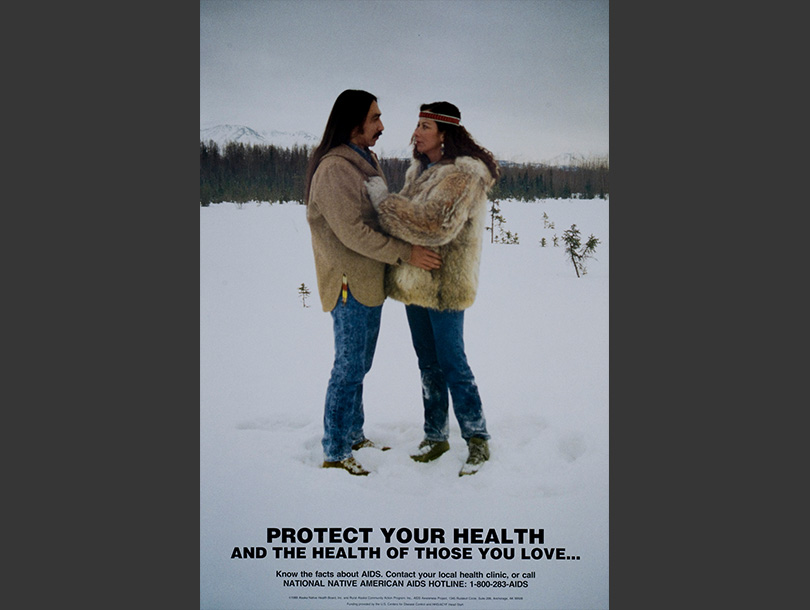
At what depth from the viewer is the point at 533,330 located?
12.8ft

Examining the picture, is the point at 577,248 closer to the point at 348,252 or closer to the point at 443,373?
the point at 443,373

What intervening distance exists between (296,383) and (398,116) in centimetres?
157

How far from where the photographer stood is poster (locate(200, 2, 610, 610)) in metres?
3.74

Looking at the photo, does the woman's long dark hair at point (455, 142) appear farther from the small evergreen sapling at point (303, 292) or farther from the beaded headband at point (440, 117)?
the small evergreen sapling at point (303, 292)

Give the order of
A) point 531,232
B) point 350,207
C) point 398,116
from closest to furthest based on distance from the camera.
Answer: point 350,207 → point 398,116 → point 531,232

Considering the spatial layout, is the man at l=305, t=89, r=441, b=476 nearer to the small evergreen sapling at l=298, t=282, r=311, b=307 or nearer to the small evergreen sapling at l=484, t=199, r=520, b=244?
the small evergreen sapling at l=298, t=282, r=311, b=307

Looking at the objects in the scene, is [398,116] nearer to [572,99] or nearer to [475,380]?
[572,99]

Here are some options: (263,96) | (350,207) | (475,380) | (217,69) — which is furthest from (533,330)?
(217,69)

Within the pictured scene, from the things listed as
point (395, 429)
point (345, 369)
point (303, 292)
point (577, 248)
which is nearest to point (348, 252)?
point (303, 292)

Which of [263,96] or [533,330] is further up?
[263,96]

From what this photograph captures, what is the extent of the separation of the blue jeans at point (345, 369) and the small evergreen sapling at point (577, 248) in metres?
1.16

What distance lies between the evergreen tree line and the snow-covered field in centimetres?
7

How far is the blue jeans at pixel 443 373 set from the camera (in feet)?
12.1

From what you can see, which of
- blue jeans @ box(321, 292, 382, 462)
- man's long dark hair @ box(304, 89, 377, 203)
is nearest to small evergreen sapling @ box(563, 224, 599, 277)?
blue jeans @ box(321, 292, 382, 462)
